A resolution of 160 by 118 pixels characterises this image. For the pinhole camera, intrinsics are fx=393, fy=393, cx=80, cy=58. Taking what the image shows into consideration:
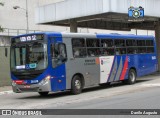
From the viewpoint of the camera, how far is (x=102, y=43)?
21328 mm

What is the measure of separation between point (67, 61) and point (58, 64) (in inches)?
25.8

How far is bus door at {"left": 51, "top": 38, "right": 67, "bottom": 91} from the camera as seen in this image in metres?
18.0

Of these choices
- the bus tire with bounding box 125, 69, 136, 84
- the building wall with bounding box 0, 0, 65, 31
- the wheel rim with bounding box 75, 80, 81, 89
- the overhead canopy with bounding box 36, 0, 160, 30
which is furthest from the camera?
the building wall with bounding box 0, 0, 65, 31

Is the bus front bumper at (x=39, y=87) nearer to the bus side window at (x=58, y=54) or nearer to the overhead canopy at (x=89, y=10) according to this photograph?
the bus side window at (x=58, y=54)

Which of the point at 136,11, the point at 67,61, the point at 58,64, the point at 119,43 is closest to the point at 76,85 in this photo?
the point at 67,61

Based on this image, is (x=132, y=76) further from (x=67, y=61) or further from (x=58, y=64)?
(x=58, y=64)

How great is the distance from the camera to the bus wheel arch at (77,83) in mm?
19062

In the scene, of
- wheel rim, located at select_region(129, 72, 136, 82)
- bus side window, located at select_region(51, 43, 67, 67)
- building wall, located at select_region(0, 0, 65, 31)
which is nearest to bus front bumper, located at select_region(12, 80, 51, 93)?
bus side window, located at select_region(51, 43, 67, 67)

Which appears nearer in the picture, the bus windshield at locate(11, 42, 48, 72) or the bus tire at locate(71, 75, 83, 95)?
the bus windshield at locate(11, 42, 48, 72)

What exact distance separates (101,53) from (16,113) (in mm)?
9350

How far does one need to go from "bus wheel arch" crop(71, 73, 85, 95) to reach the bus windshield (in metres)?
2.07

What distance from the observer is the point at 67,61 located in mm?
18750

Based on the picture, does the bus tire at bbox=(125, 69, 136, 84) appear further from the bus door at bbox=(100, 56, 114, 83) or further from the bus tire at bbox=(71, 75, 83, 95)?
the bus tire at bbox=(71, 75, 83, 95)

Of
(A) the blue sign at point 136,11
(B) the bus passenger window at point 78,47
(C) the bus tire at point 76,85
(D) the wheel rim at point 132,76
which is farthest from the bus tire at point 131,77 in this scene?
(A) the blue sign at point 136,11
